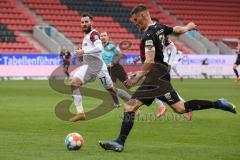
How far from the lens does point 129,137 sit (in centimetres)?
1142

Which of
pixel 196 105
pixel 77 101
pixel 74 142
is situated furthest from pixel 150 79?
pixel 77 101

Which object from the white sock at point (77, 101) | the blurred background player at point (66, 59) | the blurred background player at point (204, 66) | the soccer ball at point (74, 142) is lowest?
the blurred background player at point (204, 66)

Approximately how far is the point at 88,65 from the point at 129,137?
4.31 m

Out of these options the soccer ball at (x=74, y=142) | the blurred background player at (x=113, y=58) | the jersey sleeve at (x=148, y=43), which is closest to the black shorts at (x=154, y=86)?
the jersey sleeve at (x=148, y=43)

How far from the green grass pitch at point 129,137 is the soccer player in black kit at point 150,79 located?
0.41m

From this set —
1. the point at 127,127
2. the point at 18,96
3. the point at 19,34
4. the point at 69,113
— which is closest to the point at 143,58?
the point at 127,127

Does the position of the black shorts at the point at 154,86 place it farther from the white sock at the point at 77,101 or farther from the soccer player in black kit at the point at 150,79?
the white sock at the point at 77,101

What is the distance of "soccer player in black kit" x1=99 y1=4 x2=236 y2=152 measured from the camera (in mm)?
9258

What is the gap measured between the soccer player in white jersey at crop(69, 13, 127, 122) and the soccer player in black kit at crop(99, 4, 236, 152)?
472 centimetres

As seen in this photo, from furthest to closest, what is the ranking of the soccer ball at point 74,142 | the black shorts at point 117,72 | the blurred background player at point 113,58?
the black shorts at point 117,72
the blurred background player at point 113,58
the soccer ball at point 74,142

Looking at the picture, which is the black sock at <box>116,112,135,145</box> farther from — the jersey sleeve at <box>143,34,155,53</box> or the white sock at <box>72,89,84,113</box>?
the white sock at <box>72,89,84,113</box>

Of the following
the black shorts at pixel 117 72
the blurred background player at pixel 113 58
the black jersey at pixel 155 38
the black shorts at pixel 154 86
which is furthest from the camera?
the black shorts at pixel 117 72

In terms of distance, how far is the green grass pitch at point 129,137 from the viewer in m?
9.11

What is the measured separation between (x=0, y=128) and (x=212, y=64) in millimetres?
33130
